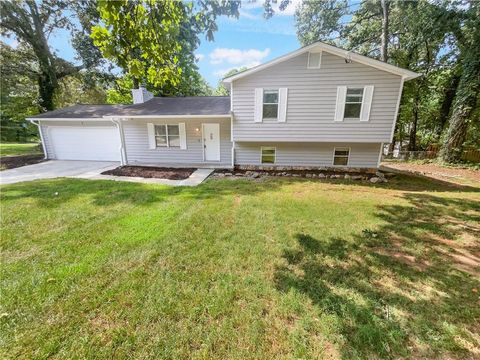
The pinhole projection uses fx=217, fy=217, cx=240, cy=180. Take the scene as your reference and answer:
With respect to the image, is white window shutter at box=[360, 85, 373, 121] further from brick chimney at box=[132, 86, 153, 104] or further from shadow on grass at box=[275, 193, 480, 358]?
brick chimney at box=[132, 86, 153, 104]

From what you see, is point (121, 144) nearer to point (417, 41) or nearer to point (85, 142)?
point (85, 142)

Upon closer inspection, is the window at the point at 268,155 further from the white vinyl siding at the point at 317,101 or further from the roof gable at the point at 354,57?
the roof gable at the point at 354,57

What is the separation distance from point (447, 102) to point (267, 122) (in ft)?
45.5

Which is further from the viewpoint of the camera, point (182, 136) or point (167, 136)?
point (167, 136)

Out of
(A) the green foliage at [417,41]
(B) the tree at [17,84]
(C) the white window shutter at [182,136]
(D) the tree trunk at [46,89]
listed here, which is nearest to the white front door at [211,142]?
(C) the white window shutter at [182,136]

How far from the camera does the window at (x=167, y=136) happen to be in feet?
33.0

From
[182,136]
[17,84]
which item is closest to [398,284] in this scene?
[182,136]

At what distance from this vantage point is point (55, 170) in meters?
8.99

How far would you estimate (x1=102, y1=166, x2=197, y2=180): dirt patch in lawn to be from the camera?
8.18 metres

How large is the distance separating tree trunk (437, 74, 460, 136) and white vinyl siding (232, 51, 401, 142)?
9674mm

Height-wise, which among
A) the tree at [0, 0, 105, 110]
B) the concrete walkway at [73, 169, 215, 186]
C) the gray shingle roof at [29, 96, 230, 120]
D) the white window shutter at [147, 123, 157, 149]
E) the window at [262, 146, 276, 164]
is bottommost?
the concrete walkway at [73, 169, 215, 186]

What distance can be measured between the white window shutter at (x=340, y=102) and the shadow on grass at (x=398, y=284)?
481 centimetres

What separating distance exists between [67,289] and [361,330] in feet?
10.8

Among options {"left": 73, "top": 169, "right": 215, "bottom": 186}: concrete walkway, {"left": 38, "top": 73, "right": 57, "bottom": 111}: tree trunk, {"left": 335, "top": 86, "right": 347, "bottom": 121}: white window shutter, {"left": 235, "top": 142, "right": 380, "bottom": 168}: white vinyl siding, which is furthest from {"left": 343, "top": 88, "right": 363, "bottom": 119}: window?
{"left": 38, "top": 73, "right": 57, "bottom": 111}: tree trunk
